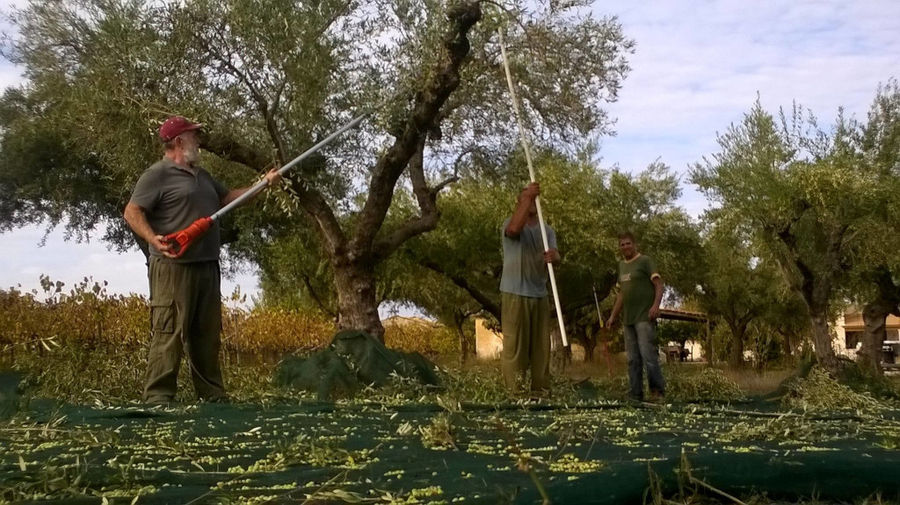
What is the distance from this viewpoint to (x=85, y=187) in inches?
705

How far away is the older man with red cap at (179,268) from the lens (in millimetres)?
6258

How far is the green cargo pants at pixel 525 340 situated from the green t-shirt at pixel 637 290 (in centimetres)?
154

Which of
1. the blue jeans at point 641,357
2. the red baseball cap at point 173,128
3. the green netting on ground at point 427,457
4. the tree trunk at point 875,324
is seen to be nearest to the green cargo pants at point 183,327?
the red baseball cap at point 173,128

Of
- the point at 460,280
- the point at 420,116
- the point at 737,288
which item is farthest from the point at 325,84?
the point at 737,288

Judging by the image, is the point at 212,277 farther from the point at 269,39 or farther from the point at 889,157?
the point at 889,157

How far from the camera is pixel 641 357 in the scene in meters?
8.77

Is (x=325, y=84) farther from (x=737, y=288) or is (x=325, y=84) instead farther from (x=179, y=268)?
→ (x=737, y=288)

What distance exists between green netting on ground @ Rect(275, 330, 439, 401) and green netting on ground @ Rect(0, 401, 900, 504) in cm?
245

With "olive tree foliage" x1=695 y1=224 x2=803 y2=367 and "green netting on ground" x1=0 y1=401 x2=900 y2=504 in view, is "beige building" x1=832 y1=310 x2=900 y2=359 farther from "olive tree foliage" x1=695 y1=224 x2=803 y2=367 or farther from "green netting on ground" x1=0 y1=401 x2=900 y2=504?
"green netting on ground" x1=0 y1=401 x2=900 y2=504

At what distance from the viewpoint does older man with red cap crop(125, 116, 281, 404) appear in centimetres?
626

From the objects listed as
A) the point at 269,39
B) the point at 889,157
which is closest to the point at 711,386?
the point at 269,39

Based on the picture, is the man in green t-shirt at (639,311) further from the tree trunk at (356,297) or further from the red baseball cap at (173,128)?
A: the red baseball cap at (173,128)

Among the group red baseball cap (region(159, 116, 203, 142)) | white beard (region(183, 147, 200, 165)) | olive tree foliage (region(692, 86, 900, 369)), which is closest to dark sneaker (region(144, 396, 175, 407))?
white beard (region(183, 147, 200, 165))

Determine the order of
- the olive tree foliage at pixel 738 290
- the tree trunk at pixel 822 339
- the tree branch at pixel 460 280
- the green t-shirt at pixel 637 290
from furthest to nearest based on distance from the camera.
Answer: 1. the olive tree foliage at pixel 738 290
2. the tree branch at pixel 460 280
3. the tree trunk at pixel 822 339
4. the green t-shirt at pixel 637 290
